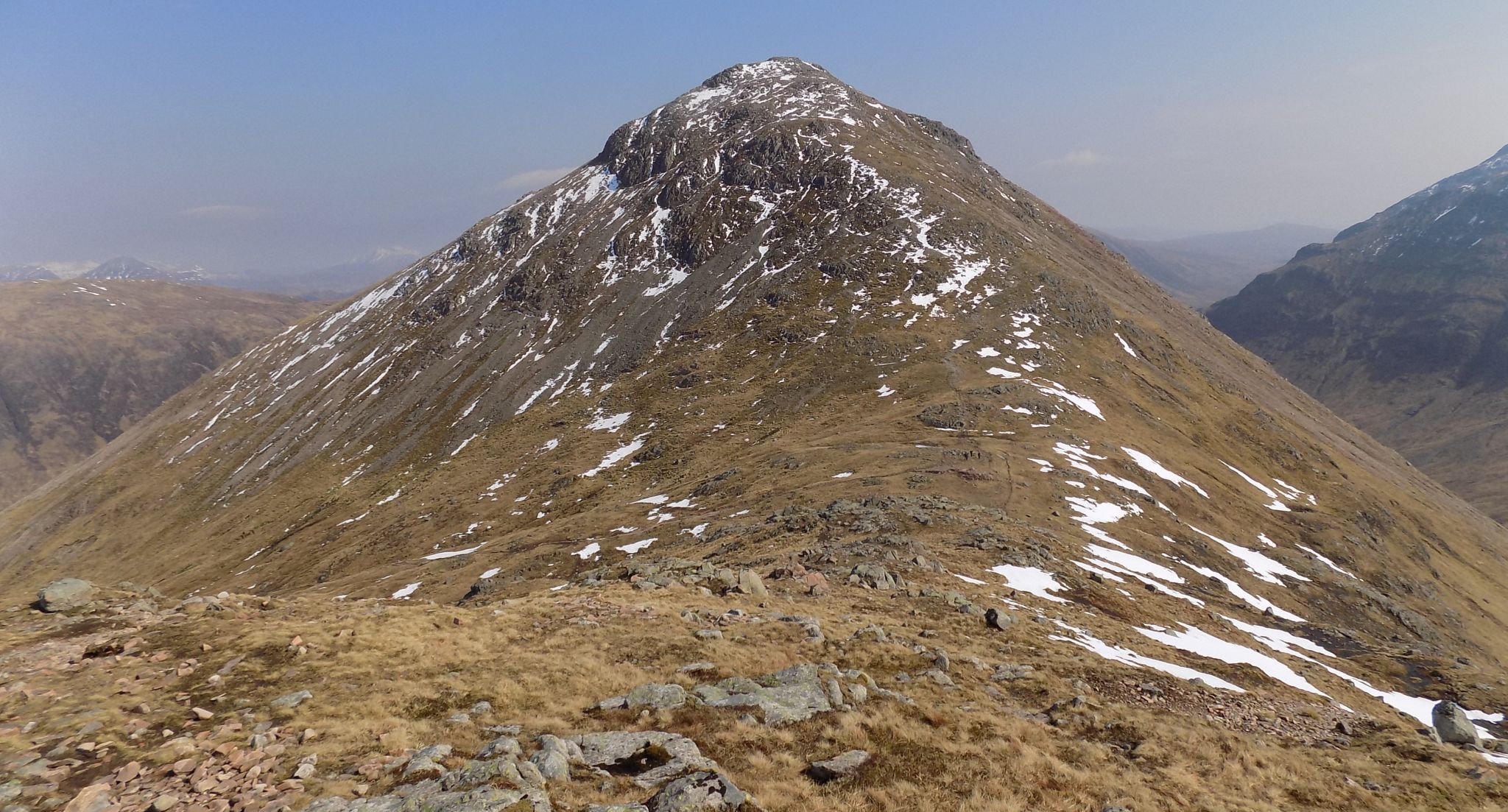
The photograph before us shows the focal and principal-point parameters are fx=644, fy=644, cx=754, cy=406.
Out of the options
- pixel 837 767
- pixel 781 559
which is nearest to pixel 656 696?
pixel 837 767

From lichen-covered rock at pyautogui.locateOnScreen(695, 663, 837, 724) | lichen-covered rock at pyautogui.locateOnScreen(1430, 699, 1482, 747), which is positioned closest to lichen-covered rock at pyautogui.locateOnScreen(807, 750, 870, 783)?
lichen-covered rock at pyautogui.locateOnScreen(695, 663, 837, 724)

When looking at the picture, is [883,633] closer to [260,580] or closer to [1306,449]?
[260,580]

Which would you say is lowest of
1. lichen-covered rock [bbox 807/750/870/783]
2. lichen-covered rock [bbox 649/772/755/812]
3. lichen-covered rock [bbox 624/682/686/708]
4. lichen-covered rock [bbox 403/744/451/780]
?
lichen-covered rock [bbox 807/750/870/783]

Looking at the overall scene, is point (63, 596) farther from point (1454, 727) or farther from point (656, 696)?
point (1454, 727)

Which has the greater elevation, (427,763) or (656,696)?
(427,763)

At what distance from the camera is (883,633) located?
23625 millimetres

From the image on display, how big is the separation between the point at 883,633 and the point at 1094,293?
9496 centimetres

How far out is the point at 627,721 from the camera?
16.4 meters

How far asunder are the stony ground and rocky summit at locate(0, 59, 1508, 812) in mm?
124

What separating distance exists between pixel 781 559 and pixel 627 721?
18.7 m

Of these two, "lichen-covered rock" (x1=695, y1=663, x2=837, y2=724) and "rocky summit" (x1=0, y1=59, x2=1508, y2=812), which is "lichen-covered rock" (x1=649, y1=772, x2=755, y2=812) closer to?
"rocky summit" (x1=0, y1=59, x2=1508, y2=812)

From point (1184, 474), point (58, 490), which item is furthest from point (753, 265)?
point (58, 490)

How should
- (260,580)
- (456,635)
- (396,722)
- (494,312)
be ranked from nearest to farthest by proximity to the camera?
(396,722)
(456,635)
(260,580)
(494,312)

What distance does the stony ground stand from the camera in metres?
13.1
